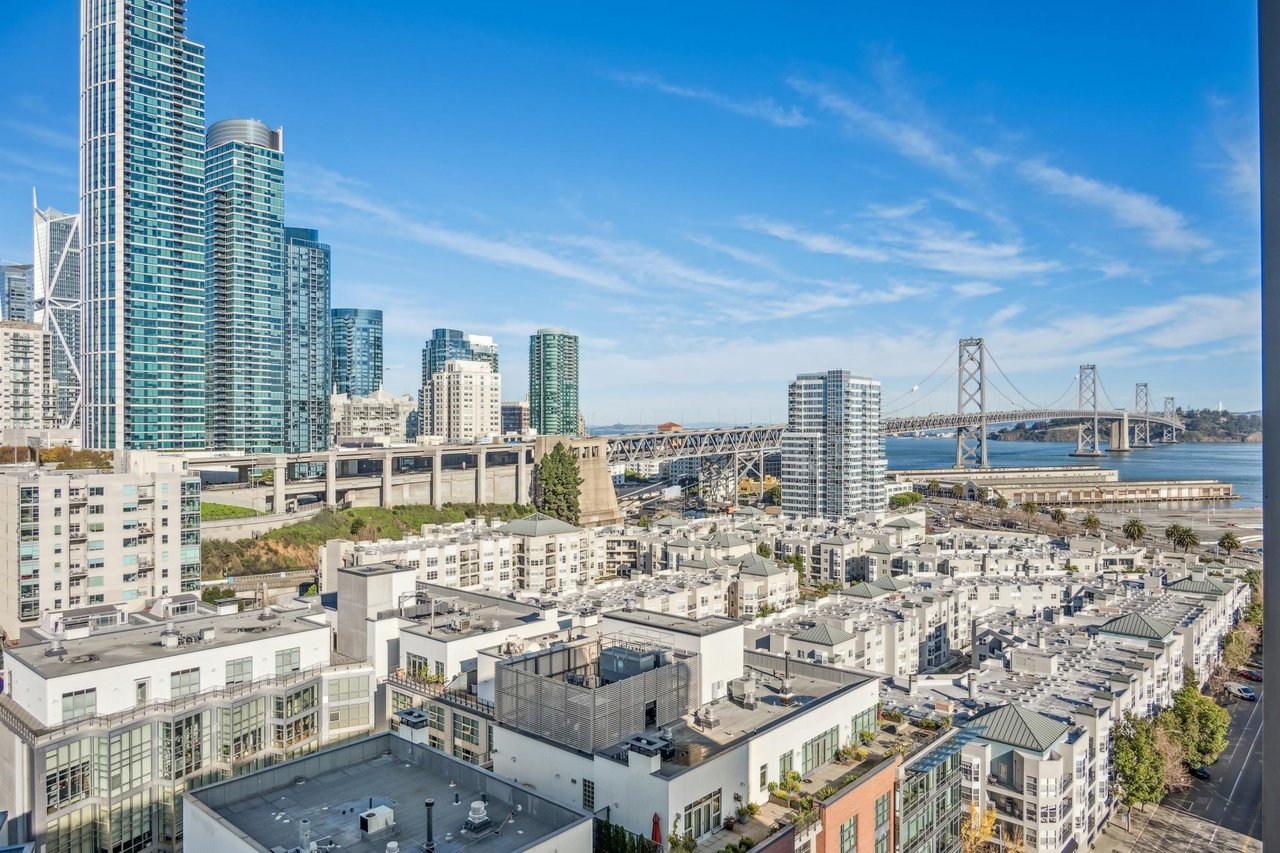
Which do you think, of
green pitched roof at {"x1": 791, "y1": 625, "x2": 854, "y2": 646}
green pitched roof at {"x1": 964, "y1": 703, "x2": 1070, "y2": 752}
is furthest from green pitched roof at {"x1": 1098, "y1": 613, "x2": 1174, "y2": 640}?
green pitched roof at {"x1": 964, "y1": 703, "x2": 1070, "y2": 752}

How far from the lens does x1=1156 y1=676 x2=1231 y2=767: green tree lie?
45.8 feet

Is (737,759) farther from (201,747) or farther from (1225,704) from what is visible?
(1225,704)

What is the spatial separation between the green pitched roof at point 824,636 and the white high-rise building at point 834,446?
23.3 m

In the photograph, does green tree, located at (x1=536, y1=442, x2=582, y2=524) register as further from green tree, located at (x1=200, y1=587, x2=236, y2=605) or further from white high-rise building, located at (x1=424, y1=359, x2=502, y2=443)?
white high-rise building, located at (x1=424, y1=359, x2=502, y2=443)

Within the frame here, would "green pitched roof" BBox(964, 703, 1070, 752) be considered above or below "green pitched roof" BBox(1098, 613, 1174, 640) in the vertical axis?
below

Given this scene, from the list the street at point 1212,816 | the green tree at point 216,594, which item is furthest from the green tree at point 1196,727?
the green tree at point 216,594

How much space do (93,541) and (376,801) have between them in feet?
50.2

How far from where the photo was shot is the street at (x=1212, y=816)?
1221 cm

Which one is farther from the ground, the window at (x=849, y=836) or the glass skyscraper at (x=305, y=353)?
the glass skyscraper at (x=305, y=353)

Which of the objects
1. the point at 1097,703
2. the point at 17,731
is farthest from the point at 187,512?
the point at 1097,703

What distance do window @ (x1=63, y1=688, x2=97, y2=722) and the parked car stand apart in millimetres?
20925

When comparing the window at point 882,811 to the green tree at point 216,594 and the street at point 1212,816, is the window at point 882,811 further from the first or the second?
the green tree at point 216,594

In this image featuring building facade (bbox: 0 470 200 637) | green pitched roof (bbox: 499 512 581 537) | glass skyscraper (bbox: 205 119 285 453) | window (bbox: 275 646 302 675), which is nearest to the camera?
window (bbox: 275 646 302 675)

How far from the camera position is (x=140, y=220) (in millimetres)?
32031
